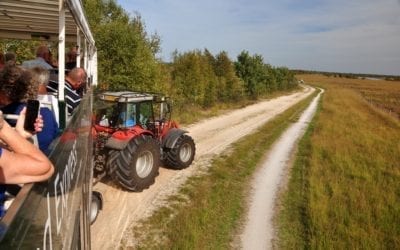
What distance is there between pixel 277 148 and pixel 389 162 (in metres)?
3.58

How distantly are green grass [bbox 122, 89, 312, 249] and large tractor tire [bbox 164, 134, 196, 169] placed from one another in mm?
552

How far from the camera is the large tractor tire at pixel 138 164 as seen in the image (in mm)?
7801

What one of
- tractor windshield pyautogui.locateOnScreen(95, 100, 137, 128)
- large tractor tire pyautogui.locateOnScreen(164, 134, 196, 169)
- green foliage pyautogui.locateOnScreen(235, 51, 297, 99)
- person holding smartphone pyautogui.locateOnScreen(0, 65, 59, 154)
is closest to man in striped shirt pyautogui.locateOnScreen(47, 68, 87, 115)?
tractor windshield pyautogui.locateOnScreen(95, 100, 137, 128)

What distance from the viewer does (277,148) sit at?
1464 centimetres

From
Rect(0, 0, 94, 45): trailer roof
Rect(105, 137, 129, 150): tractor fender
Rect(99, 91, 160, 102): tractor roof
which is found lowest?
Rect(105, 137, 129, 150): tractor fender

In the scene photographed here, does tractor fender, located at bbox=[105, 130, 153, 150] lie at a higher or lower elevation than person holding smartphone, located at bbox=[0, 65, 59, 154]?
lower

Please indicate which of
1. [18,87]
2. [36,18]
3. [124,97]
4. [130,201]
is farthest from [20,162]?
[124,97]

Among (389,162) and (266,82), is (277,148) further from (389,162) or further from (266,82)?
(266,82)

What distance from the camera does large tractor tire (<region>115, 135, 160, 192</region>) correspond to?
7.80m

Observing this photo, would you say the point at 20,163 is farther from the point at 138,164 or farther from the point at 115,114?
the point at 115,114

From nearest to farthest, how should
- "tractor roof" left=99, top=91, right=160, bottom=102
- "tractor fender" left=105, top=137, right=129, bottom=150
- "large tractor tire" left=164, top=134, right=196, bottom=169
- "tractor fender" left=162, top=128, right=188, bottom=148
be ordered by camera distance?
"tractor fender" left=105, top=137, right=129, bottom=150, "tractor roof" left=99, top=91, right=160, bottom=102, "tractor fender" left=162, top=128, right=188, bottom=148, "large tractor tire" left=164, top=134, right=196, bottom=169

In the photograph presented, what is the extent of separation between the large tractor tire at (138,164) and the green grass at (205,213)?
69 centimetres

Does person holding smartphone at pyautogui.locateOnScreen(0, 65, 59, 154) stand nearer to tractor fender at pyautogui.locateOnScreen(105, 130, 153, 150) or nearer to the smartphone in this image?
the smartphone

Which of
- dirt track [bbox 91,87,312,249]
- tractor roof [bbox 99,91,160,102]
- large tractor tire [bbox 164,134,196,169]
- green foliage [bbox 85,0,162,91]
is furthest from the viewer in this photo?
green foliage [bbox 85,0,162,91]
